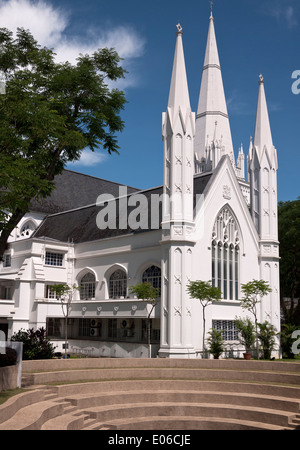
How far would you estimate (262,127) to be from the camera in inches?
1623

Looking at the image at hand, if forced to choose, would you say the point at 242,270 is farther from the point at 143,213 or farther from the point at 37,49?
the point at 37,49

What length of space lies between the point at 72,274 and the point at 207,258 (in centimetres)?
1338

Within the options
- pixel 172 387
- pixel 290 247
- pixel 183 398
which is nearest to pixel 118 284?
pixel 172 387

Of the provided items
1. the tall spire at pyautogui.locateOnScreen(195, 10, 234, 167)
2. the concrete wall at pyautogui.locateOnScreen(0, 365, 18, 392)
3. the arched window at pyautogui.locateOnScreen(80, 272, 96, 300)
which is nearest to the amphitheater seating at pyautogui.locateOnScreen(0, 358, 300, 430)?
the concrete wall at pyautogui.locateOnScreen(0, 365, 18, 392)

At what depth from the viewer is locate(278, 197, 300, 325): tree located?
151 feet

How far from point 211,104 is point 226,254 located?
5118cm

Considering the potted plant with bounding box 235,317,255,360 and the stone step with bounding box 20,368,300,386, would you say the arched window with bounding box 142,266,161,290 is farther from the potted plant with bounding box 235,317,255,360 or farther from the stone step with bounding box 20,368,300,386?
the stone step with bounding box 20,368,300,386

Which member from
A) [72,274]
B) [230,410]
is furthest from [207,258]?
[230,410]

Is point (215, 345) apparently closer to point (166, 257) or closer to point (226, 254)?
point (166, 257)

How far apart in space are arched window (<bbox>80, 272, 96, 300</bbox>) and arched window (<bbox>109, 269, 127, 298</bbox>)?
233 centimetres

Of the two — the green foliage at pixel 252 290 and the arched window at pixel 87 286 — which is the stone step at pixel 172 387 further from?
the arched window at pixel 87 286
